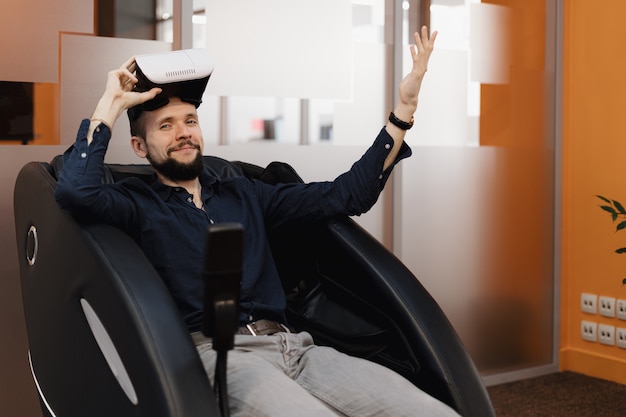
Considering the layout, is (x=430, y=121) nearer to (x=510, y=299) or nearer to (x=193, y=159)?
(x=510, y=299)

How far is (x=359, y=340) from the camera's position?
1.82 metres

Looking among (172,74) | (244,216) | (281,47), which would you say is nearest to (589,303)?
(281,47)

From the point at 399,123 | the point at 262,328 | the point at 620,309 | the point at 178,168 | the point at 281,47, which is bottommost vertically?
the point at 620,309

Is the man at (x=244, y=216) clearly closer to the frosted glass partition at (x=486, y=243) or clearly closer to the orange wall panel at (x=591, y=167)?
the frosted glass partition at (x=486, y=243)

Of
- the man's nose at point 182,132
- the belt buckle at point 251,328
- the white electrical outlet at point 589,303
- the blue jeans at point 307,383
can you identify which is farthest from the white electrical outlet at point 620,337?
the man's nose at point 182,132

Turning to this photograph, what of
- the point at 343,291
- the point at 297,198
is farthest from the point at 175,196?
the point at 343,291

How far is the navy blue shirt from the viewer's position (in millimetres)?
1612

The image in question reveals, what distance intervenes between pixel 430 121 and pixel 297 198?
4.02 ft

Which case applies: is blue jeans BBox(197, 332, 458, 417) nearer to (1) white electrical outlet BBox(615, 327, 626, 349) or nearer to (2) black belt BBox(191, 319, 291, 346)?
(2) black belt BBox(191, 319, 291, 346)

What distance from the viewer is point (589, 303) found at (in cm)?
331

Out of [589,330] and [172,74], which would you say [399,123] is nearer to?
[172,74]

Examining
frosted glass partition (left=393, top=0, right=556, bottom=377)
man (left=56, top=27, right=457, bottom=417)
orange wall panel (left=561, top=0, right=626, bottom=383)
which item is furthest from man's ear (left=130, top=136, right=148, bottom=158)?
orange wall panel (left=561, top=0, right=626, bottom=383)

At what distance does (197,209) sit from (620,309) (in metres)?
2.06

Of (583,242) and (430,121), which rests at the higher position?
(430,121)
